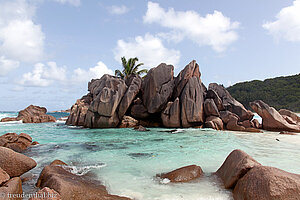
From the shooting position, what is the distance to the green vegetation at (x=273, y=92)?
49.0 meters

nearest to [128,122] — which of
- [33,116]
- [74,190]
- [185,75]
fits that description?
[185,75]

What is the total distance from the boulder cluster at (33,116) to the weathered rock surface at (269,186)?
3741 centimetres

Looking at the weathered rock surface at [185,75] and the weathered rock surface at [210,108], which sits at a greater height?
the weathered rock surface at [185,75]

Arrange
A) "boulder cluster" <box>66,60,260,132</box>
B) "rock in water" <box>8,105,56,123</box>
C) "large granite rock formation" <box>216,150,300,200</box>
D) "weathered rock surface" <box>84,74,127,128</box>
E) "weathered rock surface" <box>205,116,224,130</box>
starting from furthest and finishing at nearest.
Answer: "rock in water" <box>8,105,56,123</box>
"weathered rock surface" <box>84,74,127,128</box>
"boulder cluster" <box>66,60,260,132</box>
"weathered rock surface" <box>205,116,224,130</box>
"large granite rock formation" <box>216,150,300,200</box>

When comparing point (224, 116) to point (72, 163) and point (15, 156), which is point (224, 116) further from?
point (15, 156)

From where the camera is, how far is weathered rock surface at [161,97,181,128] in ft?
71.7

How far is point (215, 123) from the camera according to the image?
67.7 feet

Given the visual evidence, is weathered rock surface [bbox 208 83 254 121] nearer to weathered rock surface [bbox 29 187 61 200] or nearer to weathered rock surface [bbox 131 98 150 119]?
weathered rock surface [bbox 131 98 150 119]

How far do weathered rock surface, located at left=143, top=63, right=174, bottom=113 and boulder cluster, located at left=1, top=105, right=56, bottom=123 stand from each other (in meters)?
21.9

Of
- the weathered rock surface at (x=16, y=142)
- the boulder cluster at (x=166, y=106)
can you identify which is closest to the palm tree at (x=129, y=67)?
the boulder cluster at (x=166, y=106)

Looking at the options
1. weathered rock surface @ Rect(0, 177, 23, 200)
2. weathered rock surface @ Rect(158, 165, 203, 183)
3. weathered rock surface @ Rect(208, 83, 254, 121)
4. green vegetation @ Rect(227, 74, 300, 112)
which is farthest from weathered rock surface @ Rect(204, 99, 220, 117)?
green vegetation @ Rect(227, 74, 300, 112)

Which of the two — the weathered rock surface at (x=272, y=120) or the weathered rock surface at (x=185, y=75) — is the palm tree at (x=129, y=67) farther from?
the weathered rock surface at (x=272, y=120)

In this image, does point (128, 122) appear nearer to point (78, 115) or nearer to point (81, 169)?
point (78, 115)

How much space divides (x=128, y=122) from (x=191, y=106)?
8.06 metres
